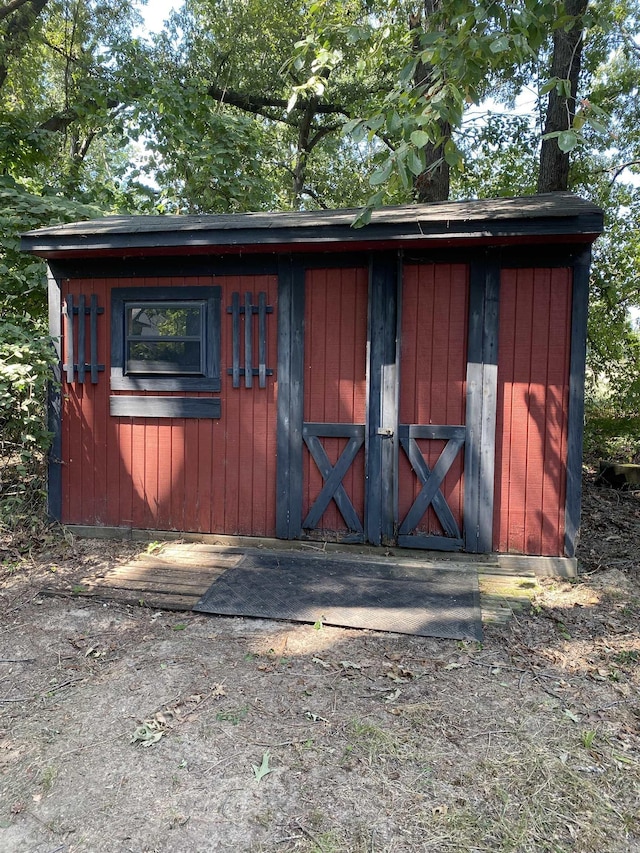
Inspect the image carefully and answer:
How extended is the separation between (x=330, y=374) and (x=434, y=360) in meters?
0.88

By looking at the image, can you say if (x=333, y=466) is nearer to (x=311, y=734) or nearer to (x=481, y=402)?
(x=481, y=402)

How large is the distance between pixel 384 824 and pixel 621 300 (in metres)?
8.27

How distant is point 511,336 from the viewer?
14.7 feet

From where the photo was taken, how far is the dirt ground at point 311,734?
1.91 meters

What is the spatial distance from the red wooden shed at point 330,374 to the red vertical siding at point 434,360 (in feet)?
0.05

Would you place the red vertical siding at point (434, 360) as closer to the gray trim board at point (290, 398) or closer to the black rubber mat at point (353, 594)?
the black rubber mat at point (353, 594)

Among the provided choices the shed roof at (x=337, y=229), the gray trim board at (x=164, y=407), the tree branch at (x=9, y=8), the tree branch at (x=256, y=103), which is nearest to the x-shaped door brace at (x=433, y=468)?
the shed roof at (x=337, y=229)

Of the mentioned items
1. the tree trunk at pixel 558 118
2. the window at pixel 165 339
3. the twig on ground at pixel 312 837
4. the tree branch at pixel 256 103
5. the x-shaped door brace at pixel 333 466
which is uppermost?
the tree branch at pixel 256 103

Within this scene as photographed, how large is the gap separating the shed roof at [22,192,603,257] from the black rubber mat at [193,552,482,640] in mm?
2538

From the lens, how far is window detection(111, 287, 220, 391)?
16.2 ft

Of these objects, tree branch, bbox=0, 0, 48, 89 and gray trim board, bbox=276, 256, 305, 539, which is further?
tree branch, bbox=0, 0, 48, 89

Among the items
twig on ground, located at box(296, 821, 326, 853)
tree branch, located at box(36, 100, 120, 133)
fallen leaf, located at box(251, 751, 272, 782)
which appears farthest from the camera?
tree branch, located at box(36, 100, 120, 133)

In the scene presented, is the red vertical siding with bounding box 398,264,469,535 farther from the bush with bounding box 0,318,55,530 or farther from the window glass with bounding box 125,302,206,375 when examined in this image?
the bush with bounding box 0,318,55,530

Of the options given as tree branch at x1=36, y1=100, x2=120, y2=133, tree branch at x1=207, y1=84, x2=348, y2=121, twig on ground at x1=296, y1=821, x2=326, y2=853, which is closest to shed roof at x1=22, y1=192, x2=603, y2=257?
twig on ground at x1=296, y1=821, x2=326, y2=853
